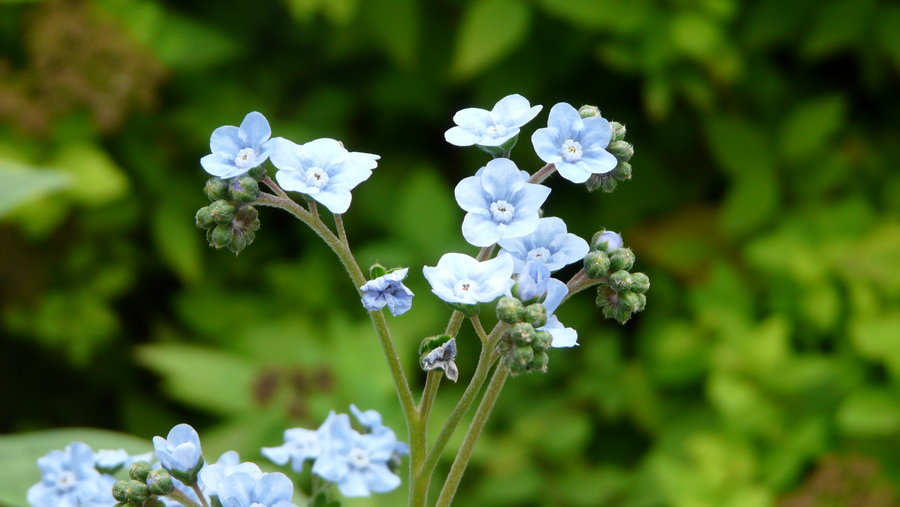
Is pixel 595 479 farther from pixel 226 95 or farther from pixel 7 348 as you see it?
pixel 7 348

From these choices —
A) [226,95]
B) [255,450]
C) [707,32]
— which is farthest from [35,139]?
[707,32]

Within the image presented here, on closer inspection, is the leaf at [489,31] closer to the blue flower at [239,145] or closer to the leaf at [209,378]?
the leaf at [209,378]

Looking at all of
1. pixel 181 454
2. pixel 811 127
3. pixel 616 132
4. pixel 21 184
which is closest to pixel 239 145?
pixel 181 454

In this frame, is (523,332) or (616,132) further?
(616,132)

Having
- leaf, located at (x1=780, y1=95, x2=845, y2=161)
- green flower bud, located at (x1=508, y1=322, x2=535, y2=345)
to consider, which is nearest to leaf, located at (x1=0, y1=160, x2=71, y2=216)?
green flower bud, located at (x1=508, y1=322, x2=535, y2=345)

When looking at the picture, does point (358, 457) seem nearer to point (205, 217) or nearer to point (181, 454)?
point (181, 454)

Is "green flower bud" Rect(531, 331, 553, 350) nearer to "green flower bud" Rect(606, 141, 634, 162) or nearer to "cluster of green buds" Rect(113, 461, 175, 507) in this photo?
"green flower bud" Rect(606, 141, 634, 162)

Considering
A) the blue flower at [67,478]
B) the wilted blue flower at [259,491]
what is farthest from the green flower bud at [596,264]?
the blue flower at [67,478]
